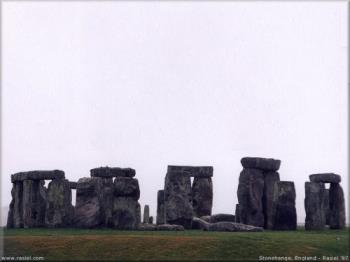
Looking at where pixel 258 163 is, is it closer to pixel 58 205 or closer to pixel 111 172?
pixel 111 172

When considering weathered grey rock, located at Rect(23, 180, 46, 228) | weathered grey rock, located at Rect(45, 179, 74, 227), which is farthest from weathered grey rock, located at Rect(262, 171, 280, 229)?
weathered grey rock, located at Rect(23, 180, 46, 228)

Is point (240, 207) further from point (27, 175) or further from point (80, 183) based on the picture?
point (27, 175)

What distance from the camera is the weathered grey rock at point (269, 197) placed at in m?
26.8

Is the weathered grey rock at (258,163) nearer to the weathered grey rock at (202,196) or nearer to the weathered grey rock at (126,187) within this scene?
the weathered grey rock at (126,187)

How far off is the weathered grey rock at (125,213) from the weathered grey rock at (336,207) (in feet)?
31.9

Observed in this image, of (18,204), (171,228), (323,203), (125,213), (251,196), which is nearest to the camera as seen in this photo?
(171,228)

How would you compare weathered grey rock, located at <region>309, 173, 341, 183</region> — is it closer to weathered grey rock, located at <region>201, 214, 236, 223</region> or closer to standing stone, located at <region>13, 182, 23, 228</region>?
weathered grey rock, located at <region>201, 214, 236, 223</region>

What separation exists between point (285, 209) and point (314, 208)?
1562 mm

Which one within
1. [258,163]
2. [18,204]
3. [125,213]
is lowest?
[125,213]

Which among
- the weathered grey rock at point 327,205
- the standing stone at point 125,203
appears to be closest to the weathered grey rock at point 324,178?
the weathered grey rock at point 327,205

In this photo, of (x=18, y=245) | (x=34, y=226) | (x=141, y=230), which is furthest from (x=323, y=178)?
(x=18, y=245)

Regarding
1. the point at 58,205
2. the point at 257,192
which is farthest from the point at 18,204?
the point at 257,192

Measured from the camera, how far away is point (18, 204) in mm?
29016

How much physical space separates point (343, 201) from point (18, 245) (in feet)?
55.0
